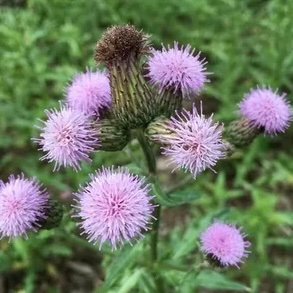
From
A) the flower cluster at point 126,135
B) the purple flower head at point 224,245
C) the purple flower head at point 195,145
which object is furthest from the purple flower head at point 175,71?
the purple flower head at point 224,245

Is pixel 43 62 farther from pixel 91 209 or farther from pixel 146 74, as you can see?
pixel 91 209

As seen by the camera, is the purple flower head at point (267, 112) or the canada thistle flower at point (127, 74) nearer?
the canada thistle flower at point (127, 74)

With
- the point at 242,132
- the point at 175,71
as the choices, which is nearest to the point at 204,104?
the point at 242,132

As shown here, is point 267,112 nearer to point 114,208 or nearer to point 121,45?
point 121,45

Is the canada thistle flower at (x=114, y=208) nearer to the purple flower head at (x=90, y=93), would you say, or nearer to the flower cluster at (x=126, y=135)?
the flower cluster at (x=126, y=135)

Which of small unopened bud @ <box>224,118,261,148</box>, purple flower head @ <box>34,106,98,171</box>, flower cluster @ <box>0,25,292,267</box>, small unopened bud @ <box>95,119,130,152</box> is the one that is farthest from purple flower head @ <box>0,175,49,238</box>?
small unopened bud @ <box>224,118,261,148</box>
